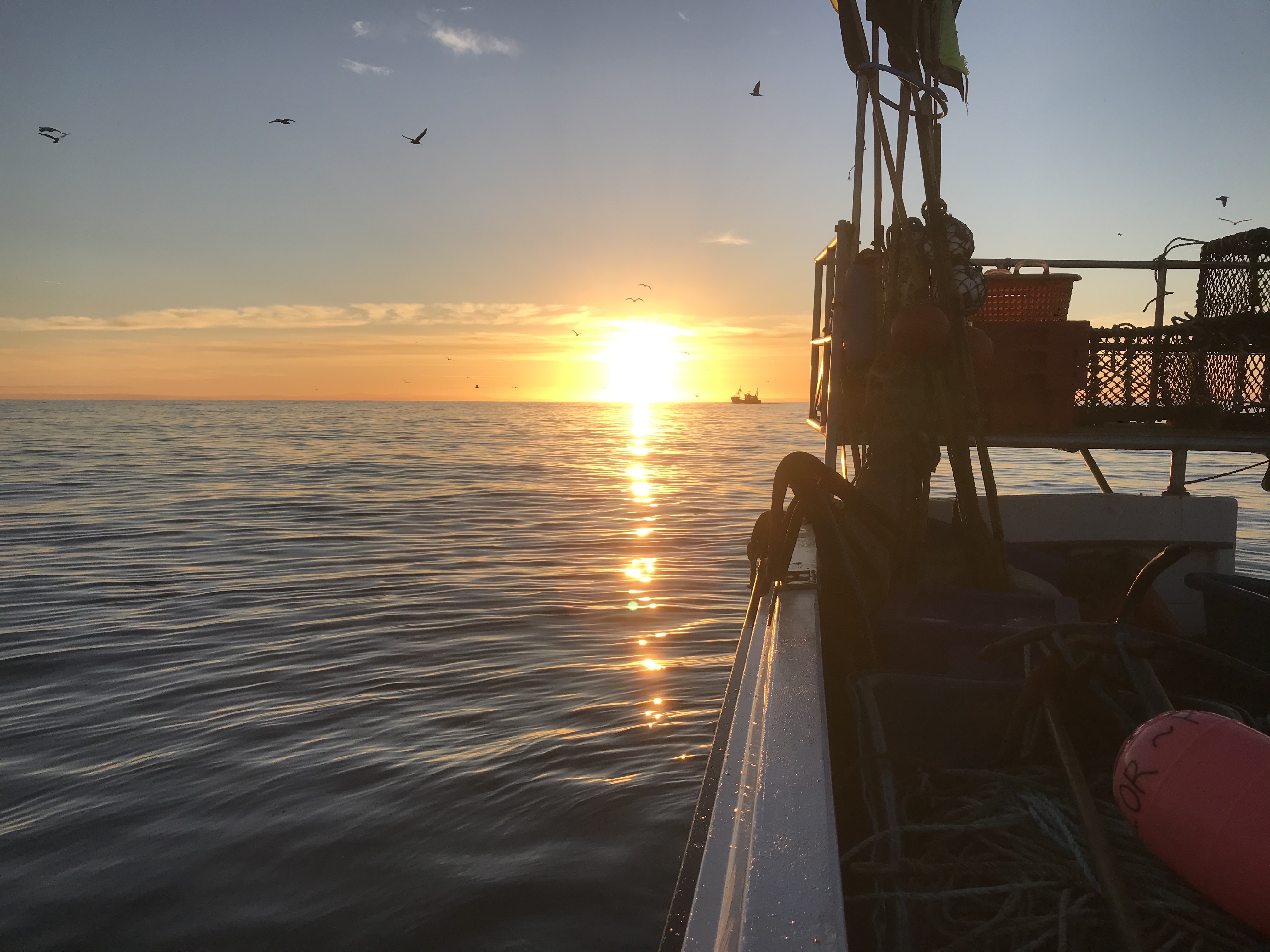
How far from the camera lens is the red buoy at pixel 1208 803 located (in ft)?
5.71

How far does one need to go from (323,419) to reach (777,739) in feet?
330

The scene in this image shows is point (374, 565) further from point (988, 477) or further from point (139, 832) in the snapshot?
point (988, 477)

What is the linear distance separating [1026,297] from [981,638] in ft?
13.8

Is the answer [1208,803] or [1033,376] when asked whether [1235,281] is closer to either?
[1033,376]

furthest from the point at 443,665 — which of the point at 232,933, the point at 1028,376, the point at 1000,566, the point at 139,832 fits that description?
the point at 1028,376

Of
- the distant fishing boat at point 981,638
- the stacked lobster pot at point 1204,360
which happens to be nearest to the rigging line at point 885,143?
the distant fishing boat at point 981,638

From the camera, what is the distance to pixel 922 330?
4906 mm

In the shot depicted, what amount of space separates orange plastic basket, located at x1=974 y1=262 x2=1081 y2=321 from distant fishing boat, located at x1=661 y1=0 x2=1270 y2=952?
25 millimetres

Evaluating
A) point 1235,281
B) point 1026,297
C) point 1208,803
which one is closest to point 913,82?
point 1026,297

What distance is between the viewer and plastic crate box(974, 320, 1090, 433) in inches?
244

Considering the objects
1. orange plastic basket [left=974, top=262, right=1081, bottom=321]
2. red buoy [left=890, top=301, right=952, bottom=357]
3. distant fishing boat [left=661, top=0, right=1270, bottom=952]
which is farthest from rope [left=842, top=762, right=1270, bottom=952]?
orange plastic basket [left=974, top=262, right=1081, bottom=321]

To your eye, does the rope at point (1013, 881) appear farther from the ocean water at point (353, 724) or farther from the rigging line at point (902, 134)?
the rigging line at point (902, 134)

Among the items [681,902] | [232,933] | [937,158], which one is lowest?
A: [232,933]

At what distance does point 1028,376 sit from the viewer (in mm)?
6395
